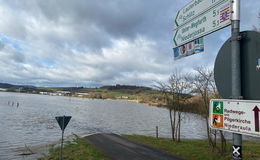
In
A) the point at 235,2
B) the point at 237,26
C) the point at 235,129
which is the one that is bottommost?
the point at 235,129

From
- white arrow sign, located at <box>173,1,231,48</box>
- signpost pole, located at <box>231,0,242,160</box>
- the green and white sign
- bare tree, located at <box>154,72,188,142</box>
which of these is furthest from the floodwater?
signpost pole, located at <box>231,0,242,160</box>

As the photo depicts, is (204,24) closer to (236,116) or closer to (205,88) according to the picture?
(236,116)

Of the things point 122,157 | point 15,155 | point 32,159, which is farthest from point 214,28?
point 15,155

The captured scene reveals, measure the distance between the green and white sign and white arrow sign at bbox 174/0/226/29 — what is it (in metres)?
1.29

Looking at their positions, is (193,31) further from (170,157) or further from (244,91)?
(170,157)

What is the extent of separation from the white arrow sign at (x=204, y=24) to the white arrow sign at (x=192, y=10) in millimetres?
70

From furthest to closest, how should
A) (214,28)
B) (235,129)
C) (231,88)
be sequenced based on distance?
(214,28), (231,88), (235,129)

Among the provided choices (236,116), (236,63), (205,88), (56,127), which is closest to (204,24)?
(236,63)

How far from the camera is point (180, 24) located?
12.3 ft

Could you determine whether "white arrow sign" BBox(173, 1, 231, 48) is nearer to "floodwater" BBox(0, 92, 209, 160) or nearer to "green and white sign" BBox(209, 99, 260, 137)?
"green and white sign" BBox(209, 99, 260, 137)

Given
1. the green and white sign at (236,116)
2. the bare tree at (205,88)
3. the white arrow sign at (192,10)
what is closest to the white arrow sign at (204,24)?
the white arrow sign at (192,10)

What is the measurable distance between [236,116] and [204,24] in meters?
1.37

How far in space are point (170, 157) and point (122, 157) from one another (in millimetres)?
2719

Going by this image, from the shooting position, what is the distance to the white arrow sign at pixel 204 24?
2.62 metres
